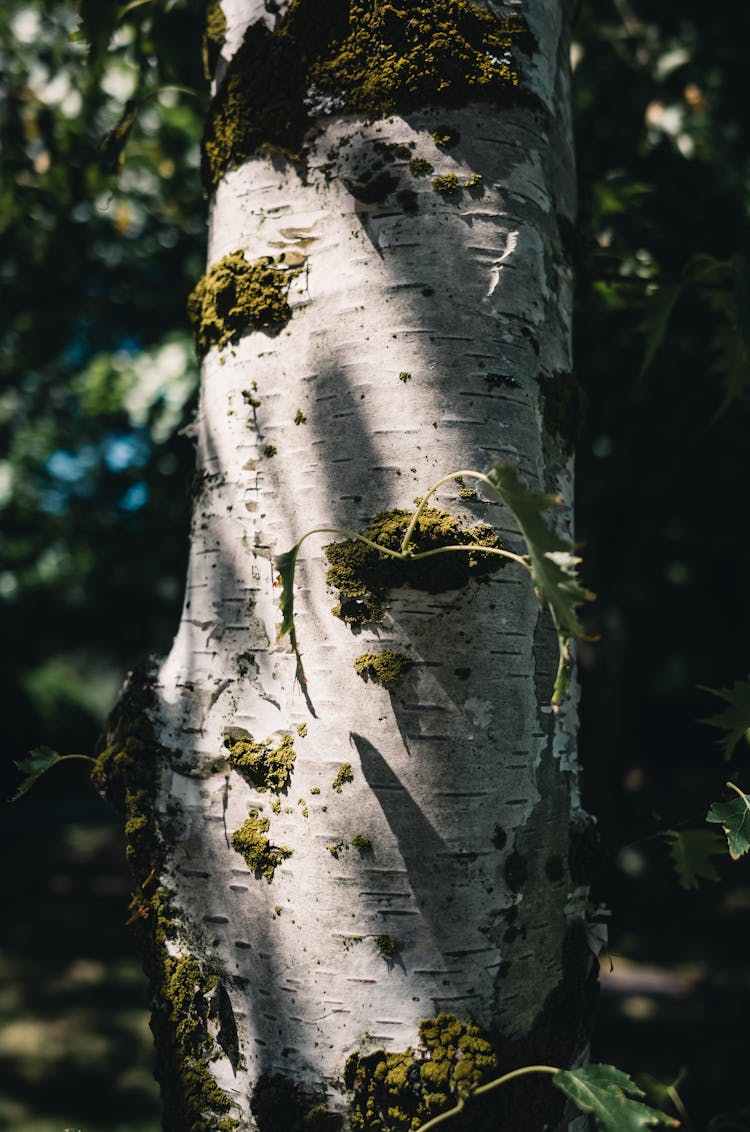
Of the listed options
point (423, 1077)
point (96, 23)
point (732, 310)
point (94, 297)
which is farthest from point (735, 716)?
point (94, 297)

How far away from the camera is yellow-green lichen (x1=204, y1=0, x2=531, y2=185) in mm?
1229

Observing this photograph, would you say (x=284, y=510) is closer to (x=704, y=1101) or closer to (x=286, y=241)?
(x=286, y=241)

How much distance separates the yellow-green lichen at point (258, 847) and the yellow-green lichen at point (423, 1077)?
0.88ft

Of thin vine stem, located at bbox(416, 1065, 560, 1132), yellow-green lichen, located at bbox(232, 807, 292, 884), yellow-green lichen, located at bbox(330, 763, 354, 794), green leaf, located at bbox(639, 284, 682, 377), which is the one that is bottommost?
thin vine stem, located at bbox(416, 1065, 560, 1132)

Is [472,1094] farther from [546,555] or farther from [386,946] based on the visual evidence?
[546,555]

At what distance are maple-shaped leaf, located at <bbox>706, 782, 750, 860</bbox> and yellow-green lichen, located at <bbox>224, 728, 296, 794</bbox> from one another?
65 cm

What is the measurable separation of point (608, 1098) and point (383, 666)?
1.98 feet

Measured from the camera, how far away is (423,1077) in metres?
1.07

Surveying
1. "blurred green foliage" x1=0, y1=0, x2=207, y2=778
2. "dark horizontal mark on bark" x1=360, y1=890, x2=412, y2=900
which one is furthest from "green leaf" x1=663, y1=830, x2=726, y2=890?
"blurred green foliage" x1=0, y1=0, x2=207, y2=778

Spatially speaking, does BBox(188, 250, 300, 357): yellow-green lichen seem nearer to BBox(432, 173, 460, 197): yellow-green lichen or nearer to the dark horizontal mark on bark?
BBox(432, 173, 460, 197): yellow-green lichen

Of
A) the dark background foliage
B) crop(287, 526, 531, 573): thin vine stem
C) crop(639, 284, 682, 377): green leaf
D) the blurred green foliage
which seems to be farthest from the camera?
the blurred green foliage

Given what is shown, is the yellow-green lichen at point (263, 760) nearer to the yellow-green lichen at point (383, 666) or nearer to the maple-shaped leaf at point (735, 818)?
the yellow-green lichen at point (383, 666)

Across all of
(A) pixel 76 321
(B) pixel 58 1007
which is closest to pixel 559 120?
(A) pixel 76 321

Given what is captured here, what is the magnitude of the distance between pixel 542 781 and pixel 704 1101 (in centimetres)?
393
